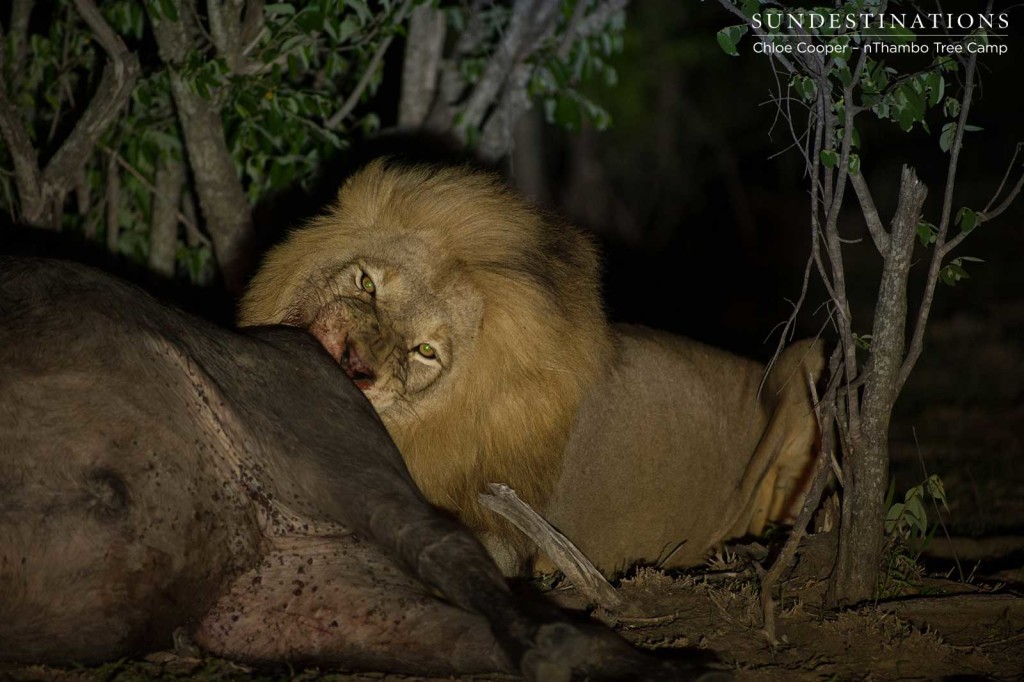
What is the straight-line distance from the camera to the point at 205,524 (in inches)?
96.0

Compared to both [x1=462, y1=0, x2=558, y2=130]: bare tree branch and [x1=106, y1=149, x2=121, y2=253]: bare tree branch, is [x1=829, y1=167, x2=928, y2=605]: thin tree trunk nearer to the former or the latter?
[x1=462, y1=0, x2=558, y2=130]: bare tree branch

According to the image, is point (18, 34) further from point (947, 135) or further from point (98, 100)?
point (947, 135)

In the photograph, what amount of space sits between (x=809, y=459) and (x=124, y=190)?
3928 mm

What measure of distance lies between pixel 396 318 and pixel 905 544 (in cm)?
184

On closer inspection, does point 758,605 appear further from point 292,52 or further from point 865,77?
point 292,52

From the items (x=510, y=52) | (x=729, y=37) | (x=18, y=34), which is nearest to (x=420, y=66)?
(x=510, y=52)

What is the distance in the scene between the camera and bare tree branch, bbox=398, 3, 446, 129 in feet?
19.6

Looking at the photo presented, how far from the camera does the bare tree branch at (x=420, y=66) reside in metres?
5.99

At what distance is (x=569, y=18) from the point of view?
629 cm

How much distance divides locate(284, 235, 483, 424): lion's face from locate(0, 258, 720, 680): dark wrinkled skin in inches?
23.5

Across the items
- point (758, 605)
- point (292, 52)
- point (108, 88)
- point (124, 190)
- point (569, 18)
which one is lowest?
point (758, 605)

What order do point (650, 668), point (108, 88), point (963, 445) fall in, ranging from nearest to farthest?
point (650, 668) < point (108, 88) < point (963, 445)

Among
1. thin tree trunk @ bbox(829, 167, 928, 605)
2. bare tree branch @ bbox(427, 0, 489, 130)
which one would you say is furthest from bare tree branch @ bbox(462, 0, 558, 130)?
thin tree trunk @ bbox(829, 167, 928, 605)

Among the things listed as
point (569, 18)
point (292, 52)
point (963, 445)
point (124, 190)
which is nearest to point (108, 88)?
point (292, 52)
